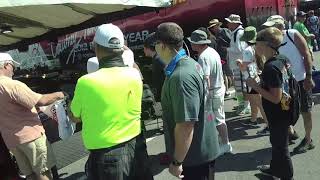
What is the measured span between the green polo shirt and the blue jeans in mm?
54

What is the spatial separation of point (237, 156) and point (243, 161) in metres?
0.26

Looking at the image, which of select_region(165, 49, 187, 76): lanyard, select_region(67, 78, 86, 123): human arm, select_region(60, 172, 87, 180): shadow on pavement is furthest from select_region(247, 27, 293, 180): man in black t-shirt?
select_region(60, 172, 87, 180): shadow on pavement

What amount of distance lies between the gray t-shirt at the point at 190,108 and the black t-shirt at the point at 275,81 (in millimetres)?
1294

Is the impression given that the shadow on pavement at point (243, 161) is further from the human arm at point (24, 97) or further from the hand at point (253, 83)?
the human arm at point (24, 97)

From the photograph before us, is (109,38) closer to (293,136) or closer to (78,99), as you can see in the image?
(78,99)

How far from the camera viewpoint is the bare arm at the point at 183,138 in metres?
3.51

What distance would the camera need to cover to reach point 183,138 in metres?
3.52

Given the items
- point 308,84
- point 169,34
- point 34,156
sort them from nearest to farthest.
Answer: point 169,34 → point 34,156 → point 308,84

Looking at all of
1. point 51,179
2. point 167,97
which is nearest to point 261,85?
point 167,97

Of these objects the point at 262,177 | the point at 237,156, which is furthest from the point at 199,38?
the point at 262,177

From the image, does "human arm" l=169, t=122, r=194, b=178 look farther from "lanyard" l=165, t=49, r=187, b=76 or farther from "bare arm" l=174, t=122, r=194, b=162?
"lanyard" l=165, t=49, r=187, b=76

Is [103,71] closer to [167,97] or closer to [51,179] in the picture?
[167,97]

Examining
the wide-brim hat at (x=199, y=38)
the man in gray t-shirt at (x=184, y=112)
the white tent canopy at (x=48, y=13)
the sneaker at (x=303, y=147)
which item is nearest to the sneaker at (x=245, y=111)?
the sneaker at (x=303, y=147)

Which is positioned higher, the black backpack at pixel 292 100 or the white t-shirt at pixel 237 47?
the white t-shirt at pixel 237 47
